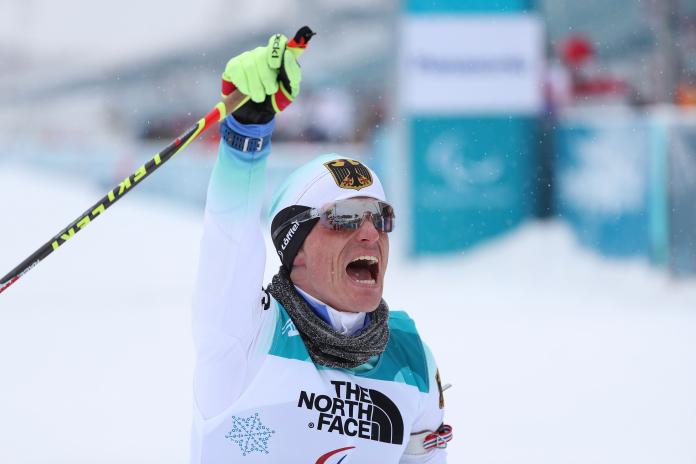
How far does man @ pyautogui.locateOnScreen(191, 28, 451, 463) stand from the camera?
2484 mm

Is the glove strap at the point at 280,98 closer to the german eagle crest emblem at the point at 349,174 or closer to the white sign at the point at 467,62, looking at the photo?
the german eagle crest emblem at the point at 349,174

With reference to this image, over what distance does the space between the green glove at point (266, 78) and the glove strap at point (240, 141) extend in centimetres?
4

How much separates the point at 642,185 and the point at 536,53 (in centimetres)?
257

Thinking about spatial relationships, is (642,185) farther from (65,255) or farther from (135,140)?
(135,140)

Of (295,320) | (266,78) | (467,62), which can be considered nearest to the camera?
(266,78)

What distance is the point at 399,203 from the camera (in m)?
12.2

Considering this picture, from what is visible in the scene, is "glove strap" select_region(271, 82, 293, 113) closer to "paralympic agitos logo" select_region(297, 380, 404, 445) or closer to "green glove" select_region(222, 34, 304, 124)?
"green glove" select_region(222, 34, 304, 124)

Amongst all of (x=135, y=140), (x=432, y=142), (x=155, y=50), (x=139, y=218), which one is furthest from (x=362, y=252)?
(x=155, y=50)

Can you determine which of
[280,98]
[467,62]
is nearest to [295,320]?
[280,98]

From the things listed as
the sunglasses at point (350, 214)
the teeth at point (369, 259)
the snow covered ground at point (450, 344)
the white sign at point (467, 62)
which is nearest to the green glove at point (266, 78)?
the sunglasses at point (350, 214)

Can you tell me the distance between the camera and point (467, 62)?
11.9m

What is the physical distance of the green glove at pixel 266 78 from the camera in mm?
2410

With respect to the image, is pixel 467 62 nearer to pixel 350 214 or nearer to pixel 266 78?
pixel 350 214

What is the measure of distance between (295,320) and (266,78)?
0.77 m
